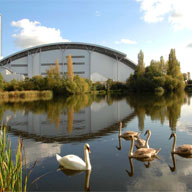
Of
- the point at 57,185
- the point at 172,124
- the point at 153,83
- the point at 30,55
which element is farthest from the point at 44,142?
the point at 30,55

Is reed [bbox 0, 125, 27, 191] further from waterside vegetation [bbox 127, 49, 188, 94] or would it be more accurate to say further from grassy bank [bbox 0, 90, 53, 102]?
waterside vegetation [bbox 127, 49, 188, 94]

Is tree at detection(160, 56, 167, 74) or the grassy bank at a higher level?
tree at detection(160, 56, 167, 74)

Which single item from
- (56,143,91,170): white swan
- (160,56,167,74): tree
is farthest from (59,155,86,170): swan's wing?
(160,56,167,74): tree

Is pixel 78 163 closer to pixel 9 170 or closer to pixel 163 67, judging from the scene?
pixel 9 170

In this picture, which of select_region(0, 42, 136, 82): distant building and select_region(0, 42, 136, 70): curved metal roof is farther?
select_region(0, 42, 136, 70): curved metal roof

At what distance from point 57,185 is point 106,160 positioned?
2393 millimetres

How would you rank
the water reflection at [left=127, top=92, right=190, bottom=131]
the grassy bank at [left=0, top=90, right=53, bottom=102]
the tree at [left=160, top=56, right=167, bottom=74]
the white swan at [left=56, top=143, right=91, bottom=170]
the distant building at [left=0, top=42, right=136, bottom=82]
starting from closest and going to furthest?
the white swan at [left=56, top=143, right=91, bottom=170] < the water reflection at [left=127, top=92, right=190, bottom=131] < the grassy bank at [left=0, top=90, right=53, bottom=102] < the tree at [left=160, top=56, right=167, bottom=74] < the distant building at [left=0, top=42, right=136, bottom=82]

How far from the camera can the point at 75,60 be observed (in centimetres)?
8050

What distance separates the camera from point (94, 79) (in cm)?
8150

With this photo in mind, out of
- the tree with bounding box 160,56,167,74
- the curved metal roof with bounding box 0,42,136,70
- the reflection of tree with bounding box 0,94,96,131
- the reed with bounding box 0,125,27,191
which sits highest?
the curved metal roof with bounding box 0,42,136,70

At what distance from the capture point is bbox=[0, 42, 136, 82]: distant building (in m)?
80.6

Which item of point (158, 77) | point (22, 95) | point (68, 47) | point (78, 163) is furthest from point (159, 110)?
point (68, 47)

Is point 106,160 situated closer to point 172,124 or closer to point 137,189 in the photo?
point 137,189

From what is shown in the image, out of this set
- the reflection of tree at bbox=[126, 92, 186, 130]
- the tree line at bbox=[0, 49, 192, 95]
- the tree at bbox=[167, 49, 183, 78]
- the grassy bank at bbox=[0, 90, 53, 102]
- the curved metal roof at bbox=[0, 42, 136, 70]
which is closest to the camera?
the reflection of tree at bbox=[126, 92, 186, 130]
